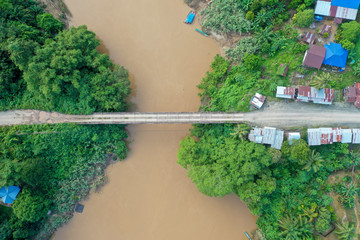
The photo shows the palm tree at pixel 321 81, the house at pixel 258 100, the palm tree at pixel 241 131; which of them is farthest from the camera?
the house at pixel 258 100

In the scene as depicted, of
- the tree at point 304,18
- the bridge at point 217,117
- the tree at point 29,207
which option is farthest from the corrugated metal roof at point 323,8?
the tree at point 29,207

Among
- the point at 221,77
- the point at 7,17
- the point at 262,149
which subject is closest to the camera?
the point at 262,149

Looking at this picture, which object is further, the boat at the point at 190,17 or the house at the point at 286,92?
the boat at the point at 190,17

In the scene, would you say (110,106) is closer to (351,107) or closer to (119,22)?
(119,22)

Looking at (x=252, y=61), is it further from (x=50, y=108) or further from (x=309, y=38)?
(x=50, y=108)

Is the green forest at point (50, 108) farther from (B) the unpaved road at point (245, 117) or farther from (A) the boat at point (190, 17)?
(A) the boat at point (190, 17)

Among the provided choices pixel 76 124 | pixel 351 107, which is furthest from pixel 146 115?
pixel 351 107
